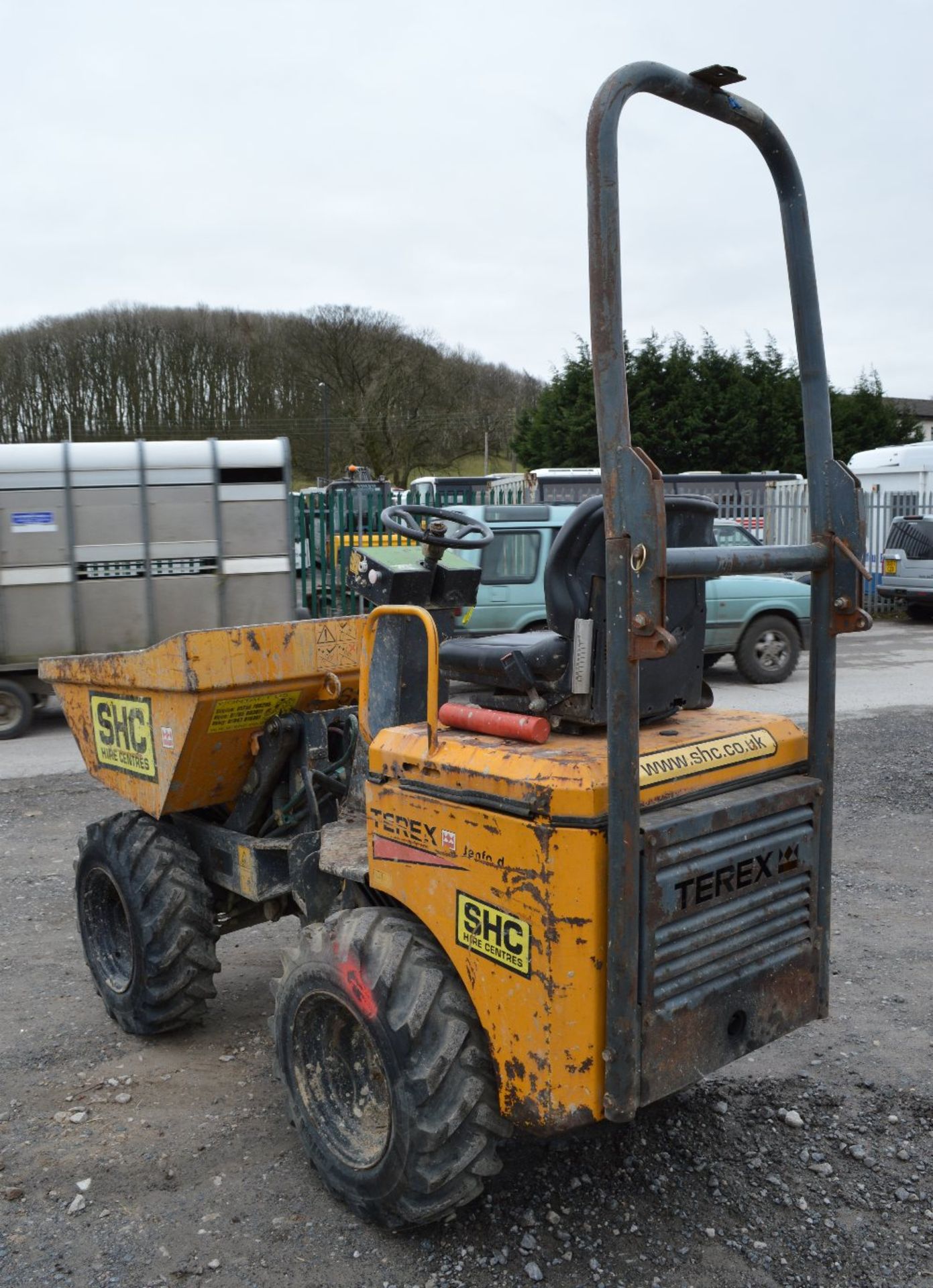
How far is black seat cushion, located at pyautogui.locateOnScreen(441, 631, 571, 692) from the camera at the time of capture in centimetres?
290

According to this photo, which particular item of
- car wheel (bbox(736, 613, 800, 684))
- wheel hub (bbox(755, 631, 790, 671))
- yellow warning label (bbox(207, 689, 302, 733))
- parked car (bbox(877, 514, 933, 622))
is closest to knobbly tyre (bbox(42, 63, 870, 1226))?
yellow warning label (bbox(207, 689, 302, 733))

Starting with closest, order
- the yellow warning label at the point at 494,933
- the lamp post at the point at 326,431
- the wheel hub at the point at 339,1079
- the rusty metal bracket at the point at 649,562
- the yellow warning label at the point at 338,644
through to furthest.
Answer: the rusty metal bracket at the point at 649,562 < the yellow warning label at the point at 494,933 < the wheel hub at the point at 339,1079 < the yellow warning label at the point at 338,644 < the lamp post at the point at 326,431

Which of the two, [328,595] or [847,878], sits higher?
[328,595]

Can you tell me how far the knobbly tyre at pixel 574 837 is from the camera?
8.46ft

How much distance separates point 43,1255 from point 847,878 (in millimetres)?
4549

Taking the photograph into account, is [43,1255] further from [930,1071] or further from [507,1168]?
[930,1071]

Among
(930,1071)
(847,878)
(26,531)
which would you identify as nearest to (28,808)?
(26,531)

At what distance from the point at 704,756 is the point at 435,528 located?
114 cm

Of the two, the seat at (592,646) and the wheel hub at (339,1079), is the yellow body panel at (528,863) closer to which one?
the seat at (592,646)

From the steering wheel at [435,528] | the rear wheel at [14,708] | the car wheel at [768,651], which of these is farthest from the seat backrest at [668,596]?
the car wheel at [768,651]

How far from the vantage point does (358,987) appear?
297 centimetres

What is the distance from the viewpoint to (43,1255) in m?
3.03

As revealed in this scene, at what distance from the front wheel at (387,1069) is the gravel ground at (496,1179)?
21 cm

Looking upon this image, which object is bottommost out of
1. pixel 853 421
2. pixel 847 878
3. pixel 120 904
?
pixel 847 878
